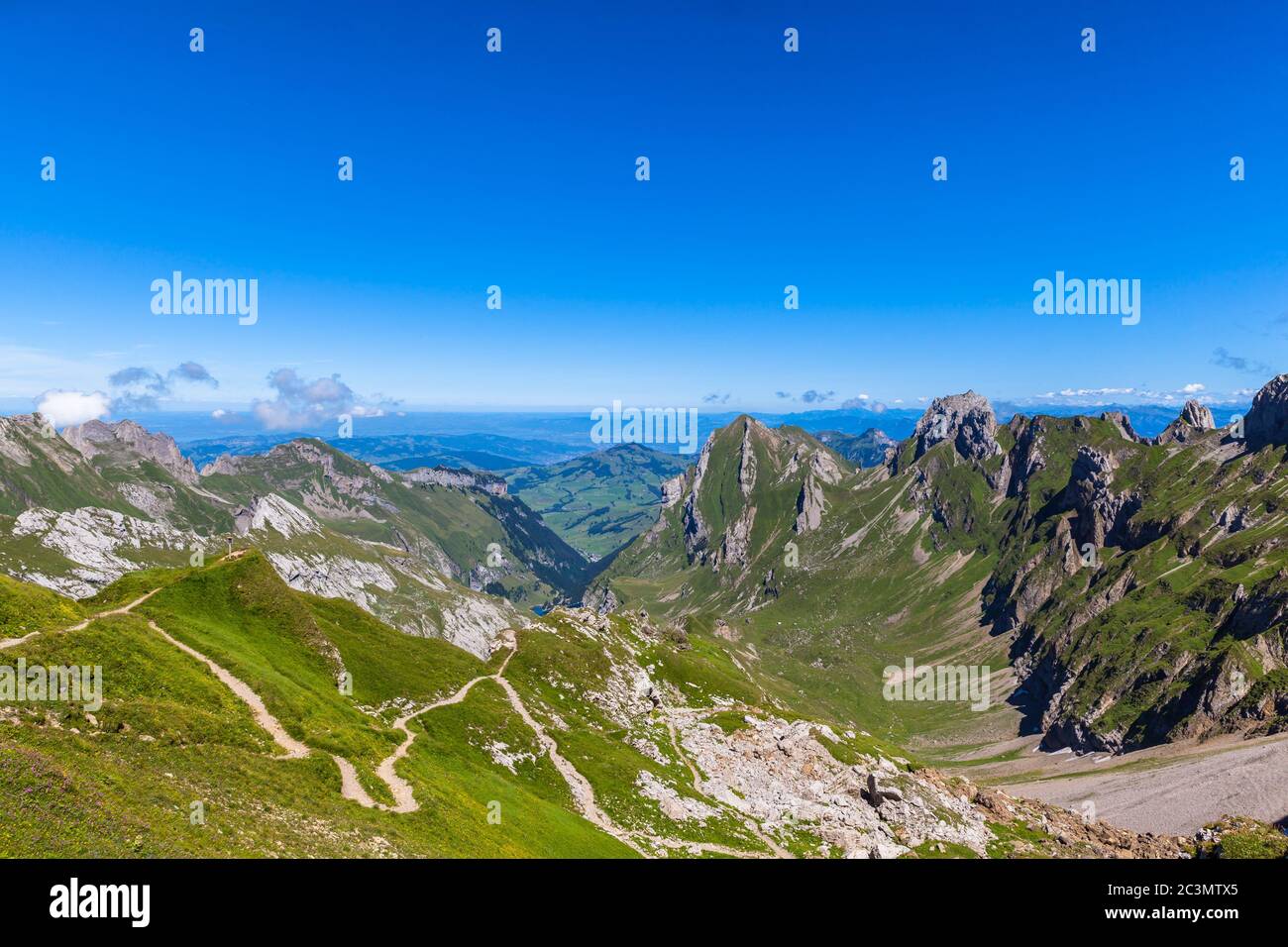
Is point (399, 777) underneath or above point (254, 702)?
underneath

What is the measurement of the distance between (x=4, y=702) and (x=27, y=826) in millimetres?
18880

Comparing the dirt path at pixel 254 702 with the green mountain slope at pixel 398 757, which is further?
the dirt path at pixel 254 702

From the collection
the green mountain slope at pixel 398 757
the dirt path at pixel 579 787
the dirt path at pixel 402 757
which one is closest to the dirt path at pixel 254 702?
the dirt path at pixel 402 757

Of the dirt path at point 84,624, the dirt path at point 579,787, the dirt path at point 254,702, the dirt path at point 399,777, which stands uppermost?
the dirt path at point 84,624

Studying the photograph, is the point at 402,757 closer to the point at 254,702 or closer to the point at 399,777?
the point at 399,777

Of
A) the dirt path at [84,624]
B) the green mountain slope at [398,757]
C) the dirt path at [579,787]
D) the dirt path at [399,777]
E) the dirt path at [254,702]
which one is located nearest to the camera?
the green mountain slope at [398,757]

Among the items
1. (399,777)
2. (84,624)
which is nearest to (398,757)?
(399,777)

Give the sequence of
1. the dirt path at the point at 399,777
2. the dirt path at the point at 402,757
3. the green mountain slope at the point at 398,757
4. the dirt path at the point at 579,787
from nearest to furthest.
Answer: the green mountain slope at the point at 398,757 < the dirt path at the point at 399,777 < the dirt path at the point at 402,757 < the dirt path at the point at 579,787

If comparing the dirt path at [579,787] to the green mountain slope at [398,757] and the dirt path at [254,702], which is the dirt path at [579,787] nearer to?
the green mountain slope at [398,757]

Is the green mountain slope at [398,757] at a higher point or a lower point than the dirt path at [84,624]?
Result: lower

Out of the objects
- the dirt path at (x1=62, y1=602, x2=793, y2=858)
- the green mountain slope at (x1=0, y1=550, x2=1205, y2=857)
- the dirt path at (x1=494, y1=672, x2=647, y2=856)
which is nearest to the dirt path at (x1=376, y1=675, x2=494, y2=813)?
the dirt path at (x1=62, y1=602, x2=793, y2=858)
